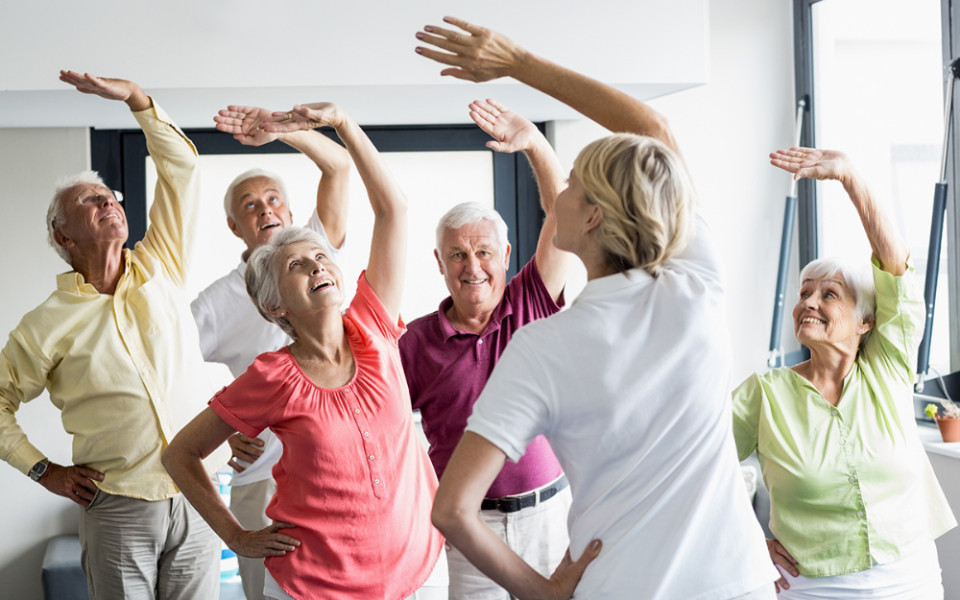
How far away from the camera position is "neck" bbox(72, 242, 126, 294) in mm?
2443

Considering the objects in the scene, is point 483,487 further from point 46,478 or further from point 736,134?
point 736,134

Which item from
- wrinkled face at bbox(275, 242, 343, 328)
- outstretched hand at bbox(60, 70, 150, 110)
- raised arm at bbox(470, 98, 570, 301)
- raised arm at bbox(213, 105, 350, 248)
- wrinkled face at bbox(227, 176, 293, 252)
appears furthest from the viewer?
wrinkled face at bbox(227, 176, 293, 252)

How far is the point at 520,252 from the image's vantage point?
416 cm

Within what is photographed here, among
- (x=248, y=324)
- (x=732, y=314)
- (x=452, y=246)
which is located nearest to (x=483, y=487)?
(x=452, y=246)

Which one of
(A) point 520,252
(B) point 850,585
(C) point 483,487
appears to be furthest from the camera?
(A) point 520,252

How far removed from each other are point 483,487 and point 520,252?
9.75 feet

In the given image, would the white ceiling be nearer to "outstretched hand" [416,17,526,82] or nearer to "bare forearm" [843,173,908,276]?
"bare forearm" [843,173,908,276]

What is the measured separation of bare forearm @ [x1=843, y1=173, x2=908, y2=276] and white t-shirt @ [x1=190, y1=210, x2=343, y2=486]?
1.35 meters

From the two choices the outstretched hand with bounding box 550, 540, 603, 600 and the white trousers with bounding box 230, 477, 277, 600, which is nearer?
the outstretched hand with bounding box 550, 540, 603, 600

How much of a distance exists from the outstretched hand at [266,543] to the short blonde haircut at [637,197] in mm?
902

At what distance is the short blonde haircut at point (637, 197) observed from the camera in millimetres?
1253

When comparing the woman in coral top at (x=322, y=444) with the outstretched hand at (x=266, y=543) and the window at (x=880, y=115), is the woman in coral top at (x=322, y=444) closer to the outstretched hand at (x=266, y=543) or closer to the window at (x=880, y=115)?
the outstretched hand at (x=266, y=543)

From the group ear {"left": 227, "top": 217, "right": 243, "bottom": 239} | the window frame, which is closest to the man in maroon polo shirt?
ear {"left": 227, "top": 217, "right": 243, "bottom": 239}

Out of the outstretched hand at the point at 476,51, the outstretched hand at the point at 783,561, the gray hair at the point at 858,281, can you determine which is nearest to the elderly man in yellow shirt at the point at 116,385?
the outstretched hand at the point at 476,51
